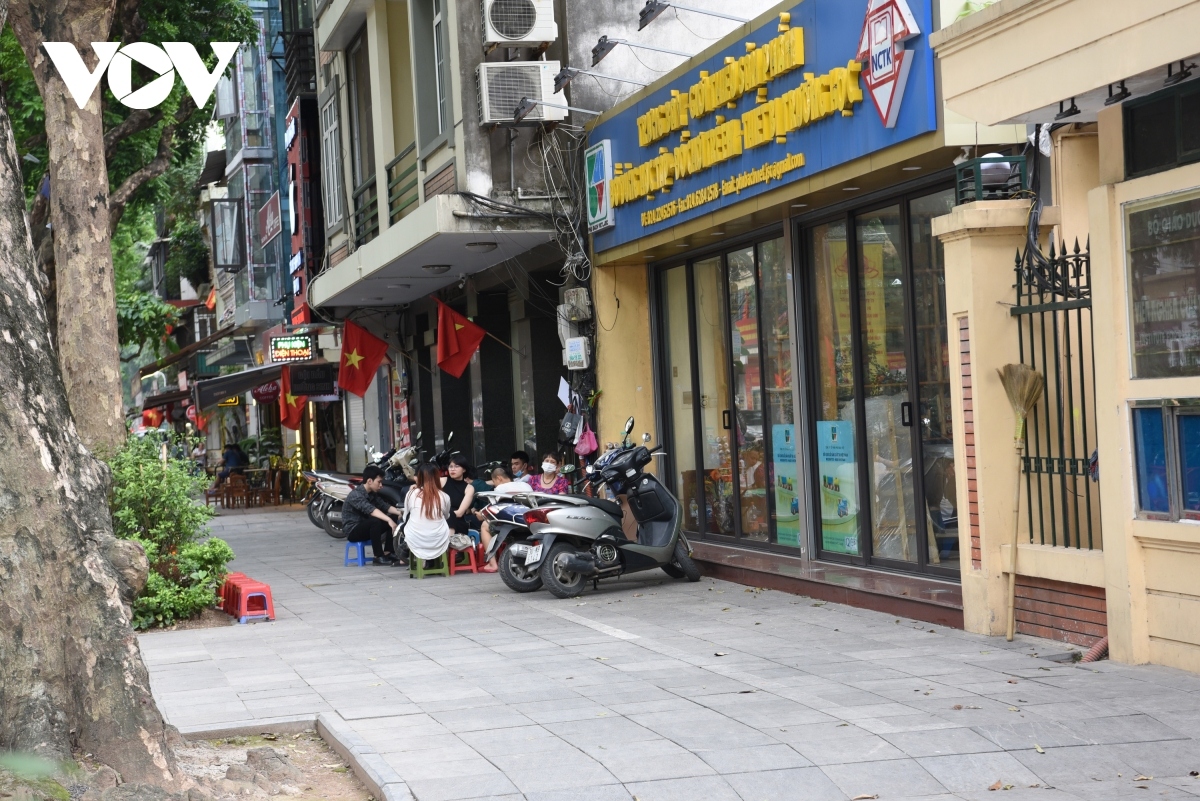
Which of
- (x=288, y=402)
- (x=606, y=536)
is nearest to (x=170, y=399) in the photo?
(x=288, y=402)

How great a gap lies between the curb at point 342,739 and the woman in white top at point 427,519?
6841 millimetres

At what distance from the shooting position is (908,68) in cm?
898

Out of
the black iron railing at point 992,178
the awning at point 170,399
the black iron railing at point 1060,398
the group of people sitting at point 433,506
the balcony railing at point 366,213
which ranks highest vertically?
the balcony railing at point 366,213

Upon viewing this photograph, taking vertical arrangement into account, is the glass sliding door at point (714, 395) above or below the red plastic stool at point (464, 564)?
above

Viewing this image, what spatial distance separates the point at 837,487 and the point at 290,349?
19.9m

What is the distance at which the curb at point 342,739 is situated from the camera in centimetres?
568

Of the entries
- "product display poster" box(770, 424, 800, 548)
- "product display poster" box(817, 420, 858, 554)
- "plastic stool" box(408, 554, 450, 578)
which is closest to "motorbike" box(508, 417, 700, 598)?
"product display poster" box(770, 424, 800, 548)

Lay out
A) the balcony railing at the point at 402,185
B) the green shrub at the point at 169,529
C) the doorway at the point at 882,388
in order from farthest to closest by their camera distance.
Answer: the balcony railing at the point at 402,185 → the green shrub at the point at 169,529 → the doorway at the point at 882,388

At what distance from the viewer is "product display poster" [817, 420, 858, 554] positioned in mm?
11406

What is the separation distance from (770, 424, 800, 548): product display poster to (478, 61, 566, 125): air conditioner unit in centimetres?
434

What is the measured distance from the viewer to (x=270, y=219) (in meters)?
33.2

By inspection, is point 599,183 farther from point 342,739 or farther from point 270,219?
point 270,219

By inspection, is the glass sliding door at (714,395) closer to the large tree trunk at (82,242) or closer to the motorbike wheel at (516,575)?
the motorbike wheel at (516,575)

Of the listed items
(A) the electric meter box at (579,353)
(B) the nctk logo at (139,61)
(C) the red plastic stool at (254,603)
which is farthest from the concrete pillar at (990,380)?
(A) the electric meter box at (579,353)
